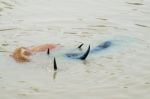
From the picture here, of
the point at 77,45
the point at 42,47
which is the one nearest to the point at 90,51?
the point at 77,45

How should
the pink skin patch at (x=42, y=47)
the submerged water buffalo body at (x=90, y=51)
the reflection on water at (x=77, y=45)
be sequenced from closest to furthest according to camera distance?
the reflection on water at (x=77, y=45), the submerged water buffalo body at (x=90, y=51), the pink skin patch at (x=42, y=47)

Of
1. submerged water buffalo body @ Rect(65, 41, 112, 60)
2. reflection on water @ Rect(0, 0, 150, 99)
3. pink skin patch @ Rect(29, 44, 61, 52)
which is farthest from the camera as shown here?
pink skin patch @ Rect(29, 44, 61, 52)

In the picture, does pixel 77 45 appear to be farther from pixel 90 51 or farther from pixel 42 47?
pixel 42 47

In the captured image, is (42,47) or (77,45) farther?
(77,45)

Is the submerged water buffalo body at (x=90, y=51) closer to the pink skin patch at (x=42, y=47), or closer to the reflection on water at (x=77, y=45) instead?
the reflection on water at (x=77, y=45)

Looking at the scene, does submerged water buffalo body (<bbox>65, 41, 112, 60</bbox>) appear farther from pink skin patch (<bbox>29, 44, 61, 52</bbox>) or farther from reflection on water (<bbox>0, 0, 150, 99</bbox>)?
pink skin patch (<bbox>29, 44, 61, 52</bbox>)

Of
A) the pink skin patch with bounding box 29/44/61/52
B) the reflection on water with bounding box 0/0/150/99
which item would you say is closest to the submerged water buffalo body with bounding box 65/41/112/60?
the reflection on water with bounding box 0/0/150/99

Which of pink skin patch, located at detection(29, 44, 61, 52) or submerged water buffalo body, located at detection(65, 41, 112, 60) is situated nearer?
submerged water buffalo body, located at detection(65, 41, 112, 60)

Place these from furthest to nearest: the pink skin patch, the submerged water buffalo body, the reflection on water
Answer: the pink skin patch < the submerged water buffalo body < the reflection on water

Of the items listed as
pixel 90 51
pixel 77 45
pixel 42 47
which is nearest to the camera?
pixel 42 47

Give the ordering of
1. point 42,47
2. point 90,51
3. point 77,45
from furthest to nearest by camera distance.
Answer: point 77,45
point 90,51
point 42,47

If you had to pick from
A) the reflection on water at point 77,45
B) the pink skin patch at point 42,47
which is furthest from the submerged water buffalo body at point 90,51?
the pink skin patch at point 42,47

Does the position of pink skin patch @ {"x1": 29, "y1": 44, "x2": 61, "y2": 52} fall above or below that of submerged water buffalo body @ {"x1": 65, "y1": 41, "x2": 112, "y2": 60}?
above

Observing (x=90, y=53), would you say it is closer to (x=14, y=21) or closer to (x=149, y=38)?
(x=149, y=38)
